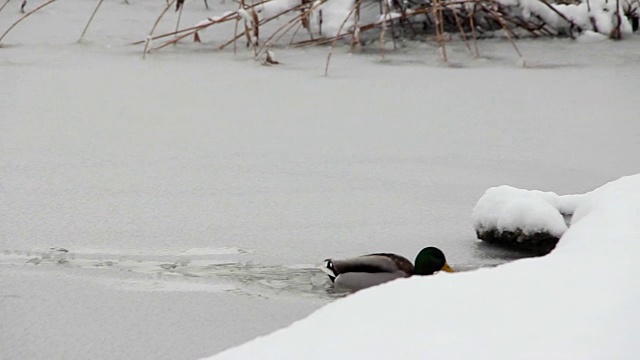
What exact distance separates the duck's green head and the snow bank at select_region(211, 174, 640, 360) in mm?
872

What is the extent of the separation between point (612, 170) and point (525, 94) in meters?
1.26

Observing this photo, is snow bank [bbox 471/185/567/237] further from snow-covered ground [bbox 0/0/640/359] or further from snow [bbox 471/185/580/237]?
snow-covered ground [bbox 0/0/640/359]

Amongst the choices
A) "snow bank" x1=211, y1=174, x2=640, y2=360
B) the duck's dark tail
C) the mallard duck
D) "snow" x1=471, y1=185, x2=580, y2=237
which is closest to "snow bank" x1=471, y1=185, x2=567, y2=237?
"snow" x1=471, y1=185, x2=580, y2=237

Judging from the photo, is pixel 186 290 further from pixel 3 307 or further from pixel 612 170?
pixel 612 170

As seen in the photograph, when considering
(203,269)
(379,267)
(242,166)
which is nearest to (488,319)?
(379,267)

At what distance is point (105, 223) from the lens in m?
3.64

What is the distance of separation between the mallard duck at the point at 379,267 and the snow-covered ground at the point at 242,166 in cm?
7

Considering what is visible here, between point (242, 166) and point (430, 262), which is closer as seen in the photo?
point (430, 262)

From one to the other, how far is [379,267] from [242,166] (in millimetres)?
1269

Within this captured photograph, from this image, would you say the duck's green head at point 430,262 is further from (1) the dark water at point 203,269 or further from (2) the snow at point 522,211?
(2) the snow at point 522,211

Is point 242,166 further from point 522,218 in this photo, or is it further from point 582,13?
point 582,13

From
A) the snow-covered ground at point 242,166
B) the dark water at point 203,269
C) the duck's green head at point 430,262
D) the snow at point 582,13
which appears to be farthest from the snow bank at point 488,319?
the snow at point 582,13

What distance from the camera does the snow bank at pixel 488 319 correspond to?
1.76 metres

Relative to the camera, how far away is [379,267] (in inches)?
123
